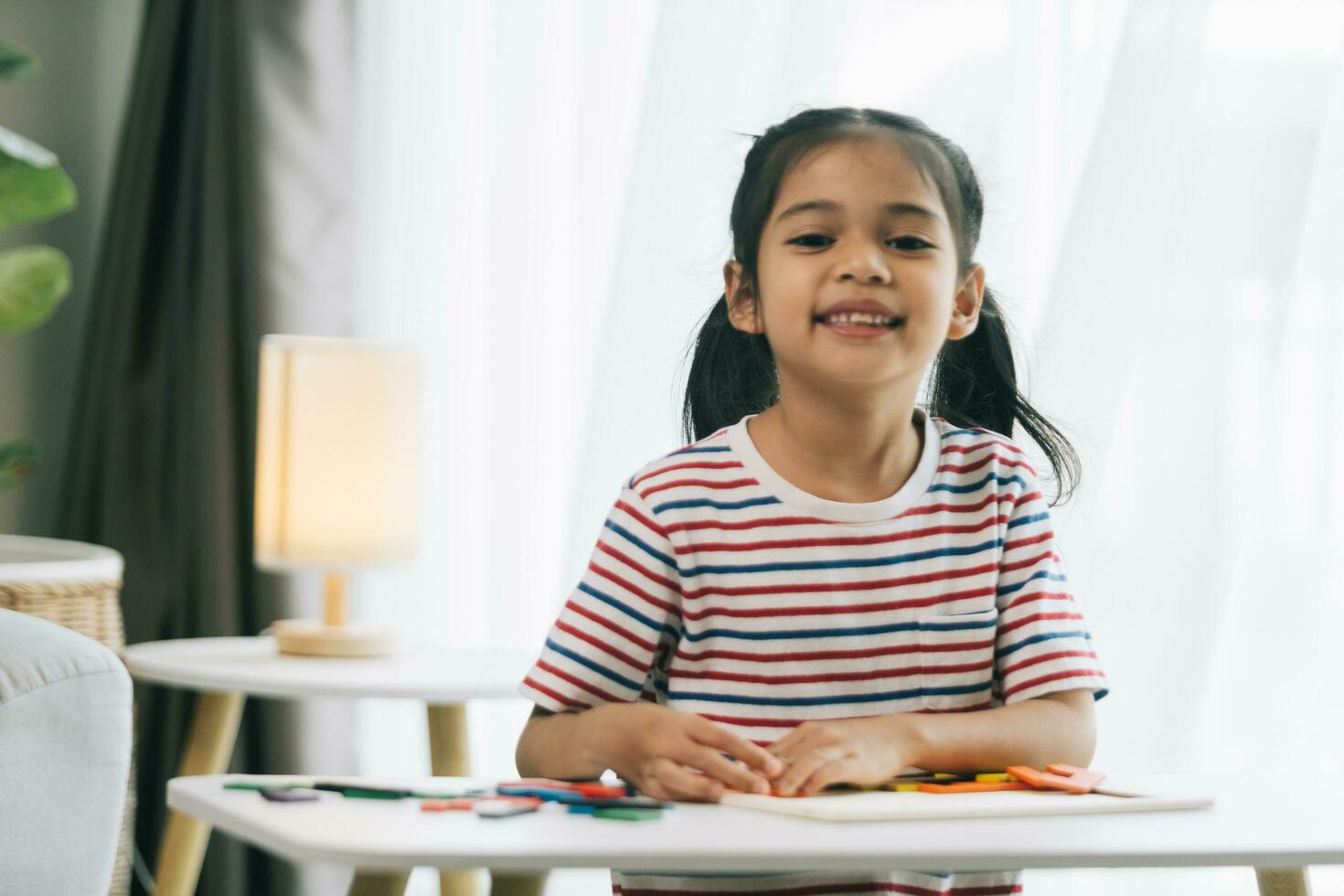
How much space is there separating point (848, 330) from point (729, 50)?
42.4 inches

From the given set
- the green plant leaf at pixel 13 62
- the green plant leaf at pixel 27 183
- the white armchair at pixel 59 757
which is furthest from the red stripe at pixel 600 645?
the green plant leaf at pixel 13 62

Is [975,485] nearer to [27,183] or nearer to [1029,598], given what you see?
[1029,598]

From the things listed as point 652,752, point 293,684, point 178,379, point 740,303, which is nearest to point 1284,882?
point 652,752

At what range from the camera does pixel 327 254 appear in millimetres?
2176

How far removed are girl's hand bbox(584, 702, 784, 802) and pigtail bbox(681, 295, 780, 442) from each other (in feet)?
1.15

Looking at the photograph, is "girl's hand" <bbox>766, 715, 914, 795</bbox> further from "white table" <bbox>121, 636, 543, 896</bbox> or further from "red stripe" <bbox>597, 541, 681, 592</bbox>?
"white table" <bbox>121, 636, 543, 896</bbox>

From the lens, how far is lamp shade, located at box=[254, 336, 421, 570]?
1696mm

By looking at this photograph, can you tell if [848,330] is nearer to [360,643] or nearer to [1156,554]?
[1156,554]

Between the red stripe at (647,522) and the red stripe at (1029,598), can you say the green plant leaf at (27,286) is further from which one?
the red stripe at (1029,598)

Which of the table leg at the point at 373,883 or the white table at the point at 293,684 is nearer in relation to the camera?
the table leg at the point at 373,883

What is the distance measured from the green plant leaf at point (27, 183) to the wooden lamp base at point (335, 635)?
0.54 metres

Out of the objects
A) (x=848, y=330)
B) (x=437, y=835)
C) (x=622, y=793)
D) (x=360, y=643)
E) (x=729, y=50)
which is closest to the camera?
(x=437, y=835)

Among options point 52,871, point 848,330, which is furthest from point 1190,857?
point 52,871

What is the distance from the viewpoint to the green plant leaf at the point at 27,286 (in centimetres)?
176
